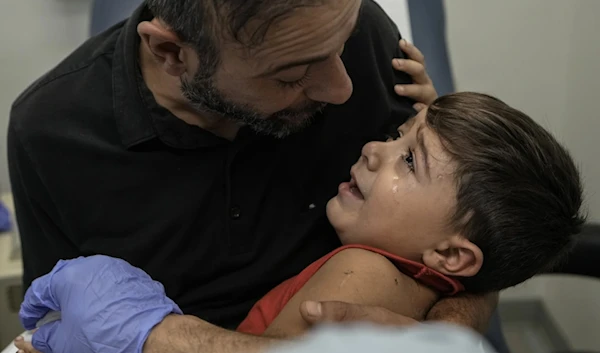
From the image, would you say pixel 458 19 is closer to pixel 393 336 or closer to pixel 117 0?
pixel 117 0

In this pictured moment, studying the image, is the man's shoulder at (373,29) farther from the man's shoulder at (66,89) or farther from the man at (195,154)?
the man's shoulder at (66,89)

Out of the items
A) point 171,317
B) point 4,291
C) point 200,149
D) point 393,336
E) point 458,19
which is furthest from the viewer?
point 458,19

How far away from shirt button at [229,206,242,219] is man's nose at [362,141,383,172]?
251mm

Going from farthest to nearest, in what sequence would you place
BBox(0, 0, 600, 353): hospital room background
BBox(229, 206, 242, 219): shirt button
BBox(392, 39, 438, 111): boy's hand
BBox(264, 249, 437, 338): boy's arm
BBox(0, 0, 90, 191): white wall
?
BBox(0, 0, 90, 191): white wall
BBox(0, 0, 600, 353): hospital room background
BBox(392, 39, 438, 111): boy's hand
BBox(229, 206, 242, 219): shirt button
BBox(264, 249, 437, 338): boy's arm

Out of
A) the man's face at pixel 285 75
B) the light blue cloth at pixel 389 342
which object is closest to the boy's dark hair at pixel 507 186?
the man's face at pixel 285 75

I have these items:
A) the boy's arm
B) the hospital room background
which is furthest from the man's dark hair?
the hospital room background

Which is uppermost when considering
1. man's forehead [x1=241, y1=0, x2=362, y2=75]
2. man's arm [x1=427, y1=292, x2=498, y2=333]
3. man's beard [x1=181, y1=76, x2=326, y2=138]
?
man's forehead [x1=241, y1=0, x2=362, y2=75]

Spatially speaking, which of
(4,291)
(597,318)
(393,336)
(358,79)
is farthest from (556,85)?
(393,336)

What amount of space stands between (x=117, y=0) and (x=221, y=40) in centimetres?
73

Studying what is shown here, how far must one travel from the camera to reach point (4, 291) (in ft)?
5.99

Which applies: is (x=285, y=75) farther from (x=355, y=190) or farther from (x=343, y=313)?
(x=343, y=313)

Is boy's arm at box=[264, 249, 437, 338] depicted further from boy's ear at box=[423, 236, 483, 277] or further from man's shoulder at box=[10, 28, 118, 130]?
man's shoulder at box=[10, 28, 118, 130]

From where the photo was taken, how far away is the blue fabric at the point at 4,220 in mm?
1965

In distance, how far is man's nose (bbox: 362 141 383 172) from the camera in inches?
44.8
